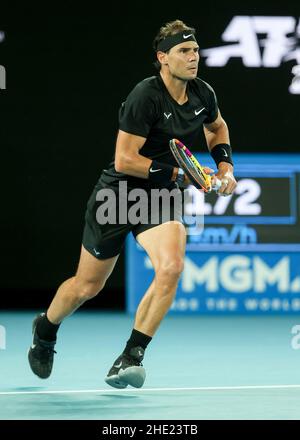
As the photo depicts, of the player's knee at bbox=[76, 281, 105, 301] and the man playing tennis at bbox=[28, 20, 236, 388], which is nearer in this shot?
the man playing tennis at bbox=[28, 20, 236, 388]

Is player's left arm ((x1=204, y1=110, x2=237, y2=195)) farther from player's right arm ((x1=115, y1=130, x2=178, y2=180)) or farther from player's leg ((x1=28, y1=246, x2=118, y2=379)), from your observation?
player's leg ((x1=28, y1=246, x2=118, y2=379))

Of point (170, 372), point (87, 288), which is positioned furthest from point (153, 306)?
point (170, 372)

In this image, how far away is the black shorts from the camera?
5.73 metres

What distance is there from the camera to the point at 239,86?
397 inches

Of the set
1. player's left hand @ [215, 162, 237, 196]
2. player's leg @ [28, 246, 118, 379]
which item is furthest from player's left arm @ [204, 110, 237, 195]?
player's leg @ [28, 246, 118, 379]

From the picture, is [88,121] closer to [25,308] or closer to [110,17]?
[110,17]

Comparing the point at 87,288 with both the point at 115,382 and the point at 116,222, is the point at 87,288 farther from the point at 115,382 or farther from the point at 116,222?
the point at 115,382

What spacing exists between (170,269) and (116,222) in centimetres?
49

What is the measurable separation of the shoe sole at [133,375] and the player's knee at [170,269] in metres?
0.47

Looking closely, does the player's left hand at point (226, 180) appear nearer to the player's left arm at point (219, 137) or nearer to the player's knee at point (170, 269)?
the player's left arm at point (219, 137)

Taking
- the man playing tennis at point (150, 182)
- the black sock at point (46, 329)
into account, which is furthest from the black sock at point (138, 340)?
the black sock at point (46, 329)

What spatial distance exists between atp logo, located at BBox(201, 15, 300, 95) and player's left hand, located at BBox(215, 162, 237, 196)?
4.02 meters

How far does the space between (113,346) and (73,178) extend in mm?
2758
